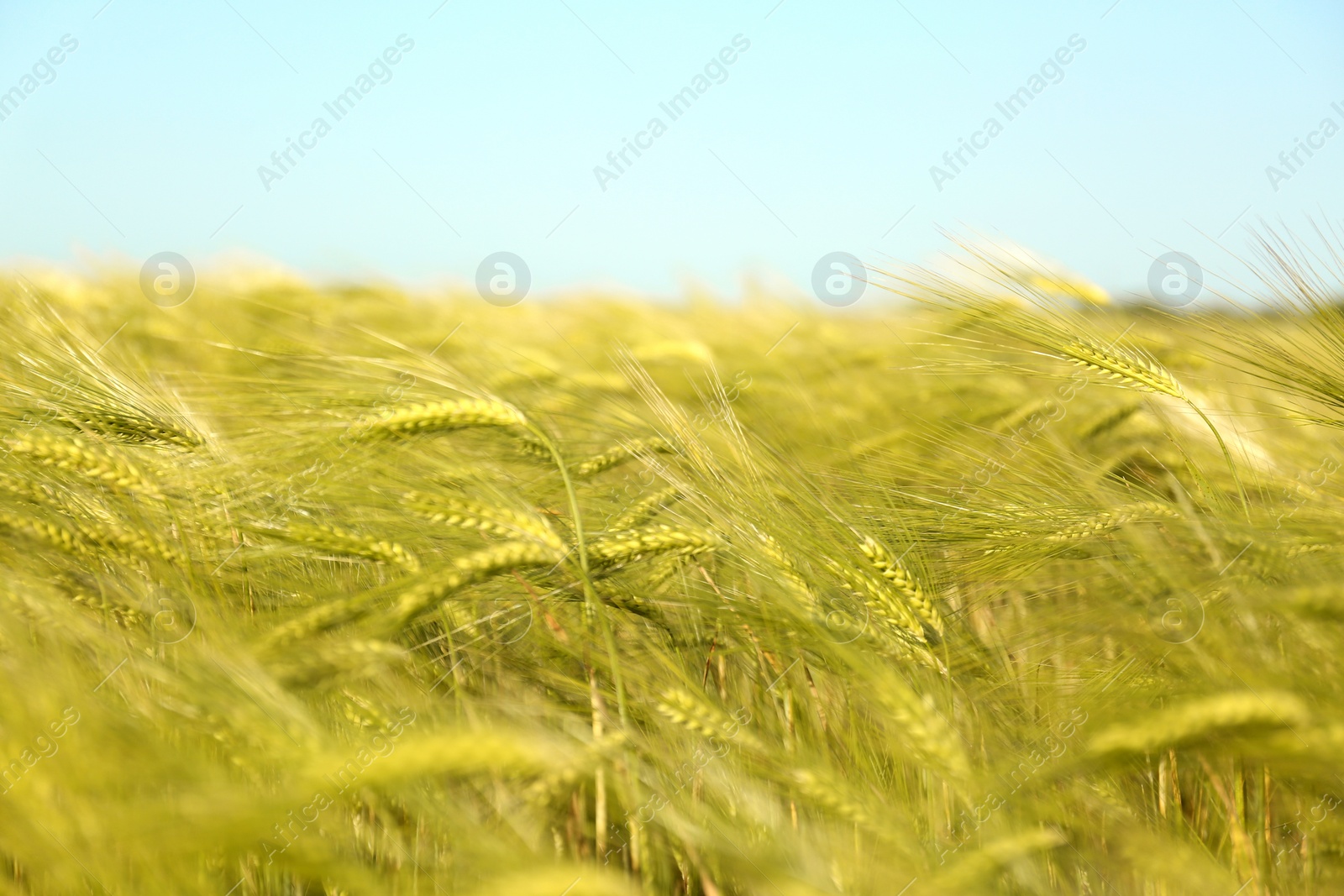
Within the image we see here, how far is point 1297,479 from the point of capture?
1521mm

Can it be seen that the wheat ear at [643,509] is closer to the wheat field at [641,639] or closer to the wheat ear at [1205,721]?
the wheat field at [641,639]

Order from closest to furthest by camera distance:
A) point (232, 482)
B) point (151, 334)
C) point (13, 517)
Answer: point (13, 517) < point (232, 482) < point (151, 334)

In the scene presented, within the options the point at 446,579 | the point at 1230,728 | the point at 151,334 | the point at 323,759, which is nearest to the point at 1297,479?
the point at 1230,728

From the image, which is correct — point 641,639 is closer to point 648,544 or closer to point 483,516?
point 648,544

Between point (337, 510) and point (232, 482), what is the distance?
17 centimetres

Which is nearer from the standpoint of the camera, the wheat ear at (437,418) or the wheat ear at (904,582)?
the wheat ear at (904,582)

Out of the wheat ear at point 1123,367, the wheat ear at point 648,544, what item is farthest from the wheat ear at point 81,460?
the wheat ear at point 1123,367

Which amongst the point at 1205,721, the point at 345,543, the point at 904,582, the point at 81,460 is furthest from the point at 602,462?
the point at 1205,721

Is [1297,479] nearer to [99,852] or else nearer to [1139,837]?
[1139,837]

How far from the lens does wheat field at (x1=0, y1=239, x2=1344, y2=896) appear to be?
2.84ft

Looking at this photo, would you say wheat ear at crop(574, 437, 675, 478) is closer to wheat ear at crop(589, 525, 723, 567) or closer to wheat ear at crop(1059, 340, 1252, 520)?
wheat ear at crop(589, 525, 723, 567)

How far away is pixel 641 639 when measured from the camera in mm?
1326

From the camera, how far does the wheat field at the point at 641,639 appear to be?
87 centimetres

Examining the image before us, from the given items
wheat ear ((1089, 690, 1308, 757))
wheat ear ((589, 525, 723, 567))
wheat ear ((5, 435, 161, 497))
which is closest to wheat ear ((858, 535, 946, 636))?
wheat ear ((589, 525, 723, 567))
